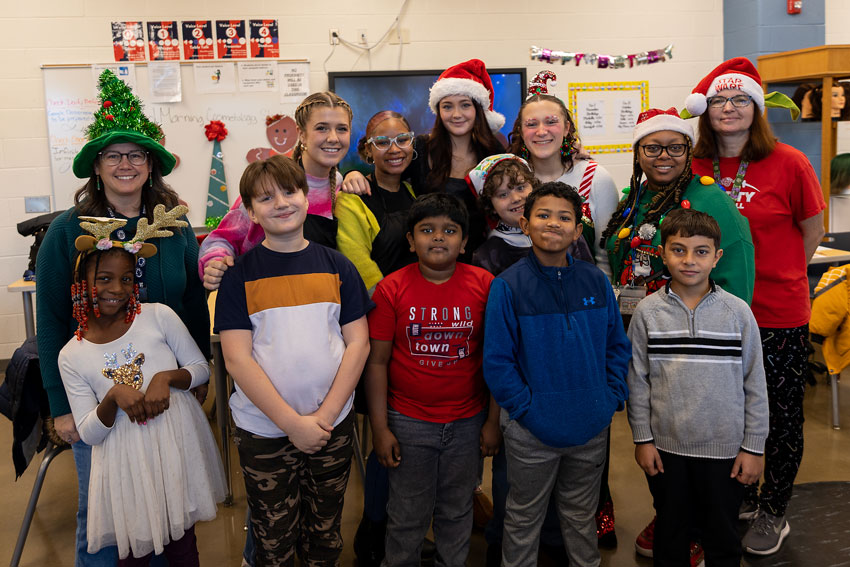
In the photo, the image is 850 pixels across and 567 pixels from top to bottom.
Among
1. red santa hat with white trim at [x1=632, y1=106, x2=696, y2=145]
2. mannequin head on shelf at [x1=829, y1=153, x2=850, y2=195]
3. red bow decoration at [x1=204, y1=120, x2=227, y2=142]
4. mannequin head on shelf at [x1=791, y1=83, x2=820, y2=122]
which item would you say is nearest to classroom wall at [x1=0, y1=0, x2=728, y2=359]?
red bow decoration at [x1=204, y1=120, x2=227, y2=142]

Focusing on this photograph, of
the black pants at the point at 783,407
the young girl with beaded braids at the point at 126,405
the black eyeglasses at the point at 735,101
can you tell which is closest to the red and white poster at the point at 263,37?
the young girl with beaded braids at the point at 126,405

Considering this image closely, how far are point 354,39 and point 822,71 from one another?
3264 millimetres

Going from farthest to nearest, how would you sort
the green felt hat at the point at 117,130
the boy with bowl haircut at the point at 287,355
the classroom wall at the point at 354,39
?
the classroom wall at the point at 354,39, the green felt hat at the point at 117,130, the boy with bowl haircut at the point at 287,355

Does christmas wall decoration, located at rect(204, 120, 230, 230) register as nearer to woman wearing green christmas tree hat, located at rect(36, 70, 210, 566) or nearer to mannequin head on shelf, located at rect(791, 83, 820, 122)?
woman wearing green christmas tree hat, located at rect(36, 70, 210, 566)

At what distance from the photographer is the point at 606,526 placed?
90.1 inches

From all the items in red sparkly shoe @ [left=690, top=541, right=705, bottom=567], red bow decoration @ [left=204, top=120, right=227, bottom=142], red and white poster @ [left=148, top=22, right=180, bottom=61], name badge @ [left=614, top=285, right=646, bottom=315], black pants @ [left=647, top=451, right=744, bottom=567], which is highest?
red and white poster @ [left=148, top=22, right=180, bottom=61]

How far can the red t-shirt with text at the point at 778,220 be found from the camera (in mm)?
2148

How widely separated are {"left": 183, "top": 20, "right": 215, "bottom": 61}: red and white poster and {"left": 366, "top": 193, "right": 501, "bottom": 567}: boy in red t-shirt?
3.35m

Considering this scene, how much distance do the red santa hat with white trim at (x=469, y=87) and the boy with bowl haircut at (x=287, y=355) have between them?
0.84 metres

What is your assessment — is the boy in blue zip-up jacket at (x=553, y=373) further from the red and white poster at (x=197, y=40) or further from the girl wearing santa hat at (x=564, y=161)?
the red and white poster at (x=197, y=40)

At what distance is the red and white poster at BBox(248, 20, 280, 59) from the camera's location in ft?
15.1

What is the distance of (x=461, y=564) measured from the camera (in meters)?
1.92

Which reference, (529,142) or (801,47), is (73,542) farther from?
(801,47)

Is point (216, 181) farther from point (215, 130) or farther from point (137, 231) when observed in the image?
point (137, 231)
